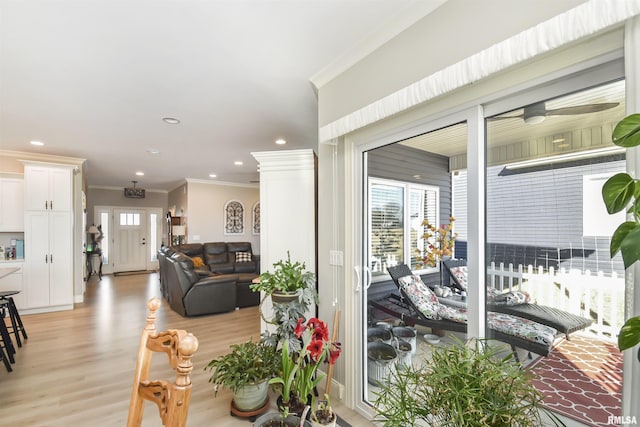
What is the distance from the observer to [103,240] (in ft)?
29.1

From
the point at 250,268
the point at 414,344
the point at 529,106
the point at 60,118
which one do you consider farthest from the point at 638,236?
the point at 250,268

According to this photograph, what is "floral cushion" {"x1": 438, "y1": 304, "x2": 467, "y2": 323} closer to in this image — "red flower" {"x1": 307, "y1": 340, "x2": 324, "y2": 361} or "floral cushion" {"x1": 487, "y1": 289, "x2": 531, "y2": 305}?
"floral cushion" {"x1": 487, "y1": 289, "x2": 531, "y2": 305}

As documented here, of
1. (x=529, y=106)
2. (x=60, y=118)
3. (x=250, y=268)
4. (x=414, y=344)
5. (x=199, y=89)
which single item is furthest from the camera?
(x=250, y=268)

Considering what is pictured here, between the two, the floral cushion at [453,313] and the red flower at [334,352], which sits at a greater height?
the floral cushion at [453,313]

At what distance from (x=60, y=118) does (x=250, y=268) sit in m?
4.45

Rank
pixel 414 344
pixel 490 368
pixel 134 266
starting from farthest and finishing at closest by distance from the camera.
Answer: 1. pixel 134 266
2. pixel 414 344
3. pixel 490 368

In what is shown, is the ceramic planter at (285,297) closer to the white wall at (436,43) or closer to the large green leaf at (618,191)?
the white wall at (436,43)

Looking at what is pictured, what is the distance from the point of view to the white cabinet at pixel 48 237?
4.78 metres

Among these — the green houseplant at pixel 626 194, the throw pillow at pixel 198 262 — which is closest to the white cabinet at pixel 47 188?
the throw pillow at pixel 198 262

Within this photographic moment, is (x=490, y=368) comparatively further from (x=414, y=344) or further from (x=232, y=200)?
(x=232, y=200)

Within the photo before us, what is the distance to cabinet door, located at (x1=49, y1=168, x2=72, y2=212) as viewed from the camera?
4949 millimetres

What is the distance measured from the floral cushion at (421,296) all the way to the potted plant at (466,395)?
84 centimetres

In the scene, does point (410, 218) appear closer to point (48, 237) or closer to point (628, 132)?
point (628, 132)

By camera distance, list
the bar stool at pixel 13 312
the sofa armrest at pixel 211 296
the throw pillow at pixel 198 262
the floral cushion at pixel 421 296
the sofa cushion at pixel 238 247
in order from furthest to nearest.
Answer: the sofa cushion at pixel 238 247 → the throw pillow at pixel 198 262 → the sofa armrest at pixel 211 296 → the bar stool at pixel 13 312 → the floral cushion at pixel 421 296
